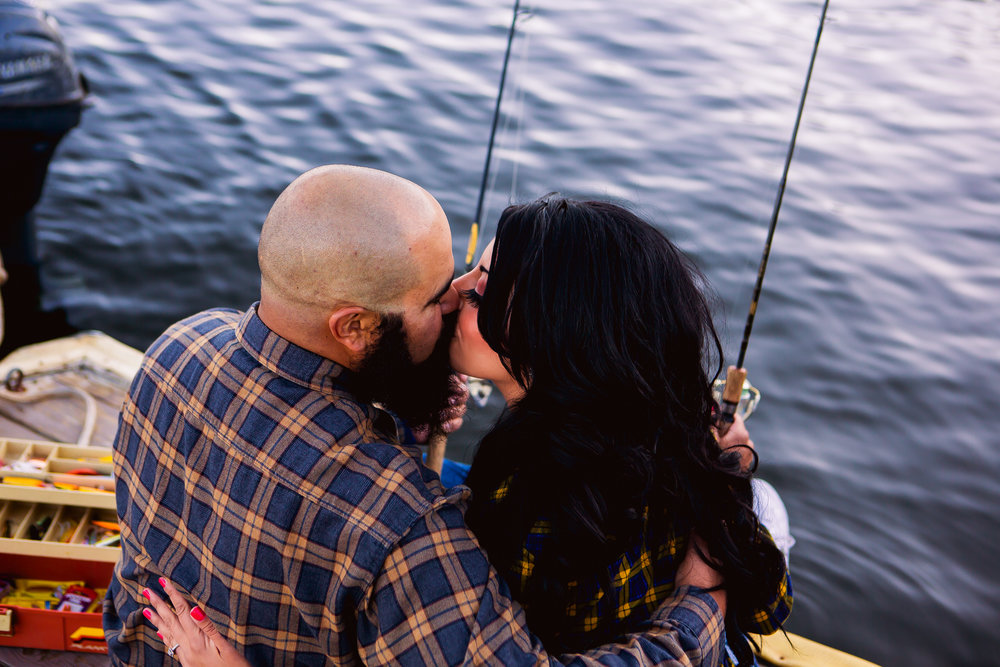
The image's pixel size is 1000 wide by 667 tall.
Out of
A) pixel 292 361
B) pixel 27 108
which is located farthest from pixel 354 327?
pixel 27 108

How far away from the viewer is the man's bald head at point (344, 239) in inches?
58.6

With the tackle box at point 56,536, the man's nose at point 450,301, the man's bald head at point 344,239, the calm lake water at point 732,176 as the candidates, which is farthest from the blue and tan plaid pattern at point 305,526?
the calm lake water at point 732,176

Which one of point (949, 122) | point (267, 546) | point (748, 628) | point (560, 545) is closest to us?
point (267, 546)

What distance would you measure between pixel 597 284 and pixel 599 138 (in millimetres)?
5479

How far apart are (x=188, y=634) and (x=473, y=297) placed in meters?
0.84

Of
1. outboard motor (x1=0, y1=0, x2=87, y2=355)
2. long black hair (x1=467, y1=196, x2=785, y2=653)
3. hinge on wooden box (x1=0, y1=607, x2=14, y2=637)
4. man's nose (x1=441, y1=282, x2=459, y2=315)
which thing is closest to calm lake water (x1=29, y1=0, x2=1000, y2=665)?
outboard motor (x1=0, y1=0, x2=87, y2=355)

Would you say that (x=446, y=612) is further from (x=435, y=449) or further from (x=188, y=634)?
(x=435, y=449)

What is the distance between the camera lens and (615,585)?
1.62 meters

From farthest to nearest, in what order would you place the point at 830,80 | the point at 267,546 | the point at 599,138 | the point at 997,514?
the point at 830,80 < the point at 599,138 < the point at 997,514 < the point at 267,546

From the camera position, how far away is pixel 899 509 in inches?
162

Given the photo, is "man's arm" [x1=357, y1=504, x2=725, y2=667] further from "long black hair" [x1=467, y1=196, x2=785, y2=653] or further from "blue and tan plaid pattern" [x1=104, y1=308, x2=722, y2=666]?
"long black hair" [x1=467, y1=196, x2=785, y2=653]

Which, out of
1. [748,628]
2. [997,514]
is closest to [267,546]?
[748,628]

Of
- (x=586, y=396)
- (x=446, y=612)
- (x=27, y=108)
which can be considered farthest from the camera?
(x=27, y=108)

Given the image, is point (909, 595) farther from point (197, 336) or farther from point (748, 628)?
point (197, 336)
